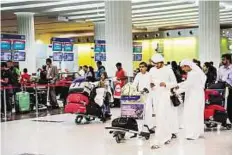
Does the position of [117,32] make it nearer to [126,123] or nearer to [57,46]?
[57,46]

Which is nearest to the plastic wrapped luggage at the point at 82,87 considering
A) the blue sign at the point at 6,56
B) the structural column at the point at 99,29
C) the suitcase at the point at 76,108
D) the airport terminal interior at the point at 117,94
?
the airport terminal interior at the point at 117,94

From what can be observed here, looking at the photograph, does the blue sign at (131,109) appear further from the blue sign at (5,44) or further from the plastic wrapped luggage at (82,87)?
the blue sign at (5,44)

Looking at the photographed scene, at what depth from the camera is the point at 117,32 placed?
15289 mm

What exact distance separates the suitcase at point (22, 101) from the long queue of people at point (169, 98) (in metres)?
5.83

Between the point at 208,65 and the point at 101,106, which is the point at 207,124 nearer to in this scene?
the point at 101,106

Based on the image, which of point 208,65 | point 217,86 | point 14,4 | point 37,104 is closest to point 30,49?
point 14,4

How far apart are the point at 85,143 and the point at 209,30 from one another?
10852 mm

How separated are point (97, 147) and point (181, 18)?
2187 centimetres

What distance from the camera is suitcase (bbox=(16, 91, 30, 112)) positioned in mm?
13711

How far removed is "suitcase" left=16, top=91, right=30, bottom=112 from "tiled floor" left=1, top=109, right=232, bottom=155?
310cm

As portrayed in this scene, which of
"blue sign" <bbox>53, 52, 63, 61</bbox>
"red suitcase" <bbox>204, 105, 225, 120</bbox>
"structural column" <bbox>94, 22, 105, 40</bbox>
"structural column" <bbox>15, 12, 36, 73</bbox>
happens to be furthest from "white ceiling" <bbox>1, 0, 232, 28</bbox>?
"red suitcase" <bbox>204, 105, 225, 120</bbox>

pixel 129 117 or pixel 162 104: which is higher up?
pixel 162 104

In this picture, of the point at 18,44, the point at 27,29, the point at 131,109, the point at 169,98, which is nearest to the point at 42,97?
the point at 18,44

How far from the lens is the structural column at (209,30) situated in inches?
697
